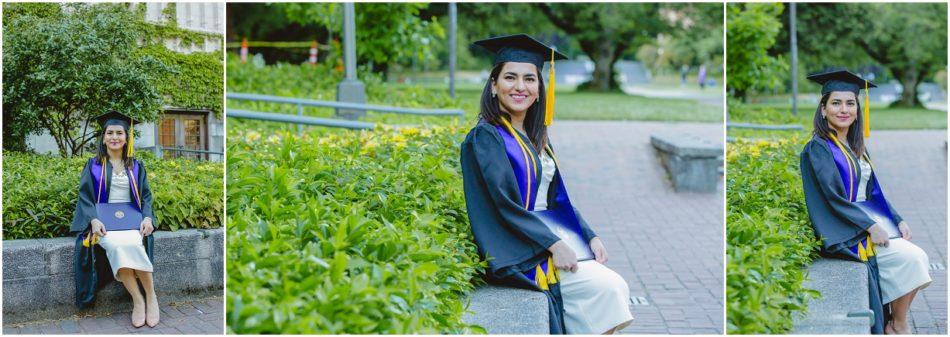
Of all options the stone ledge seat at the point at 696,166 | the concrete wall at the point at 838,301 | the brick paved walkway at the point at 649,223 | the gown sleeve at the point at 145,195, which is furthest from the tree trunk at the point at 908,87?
the stone ledge seat at the point at 696,166

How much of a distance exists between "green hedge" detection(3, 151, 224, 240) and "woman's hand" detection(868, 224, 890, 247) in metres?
2.30

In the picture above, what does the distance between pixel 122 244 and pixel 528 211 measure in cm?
148

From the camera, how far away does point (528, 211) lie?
313 centimetres

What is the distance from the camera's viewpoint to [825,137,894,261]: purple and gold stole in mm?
3312

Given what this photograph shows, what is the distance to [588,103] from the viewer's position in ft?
55.0

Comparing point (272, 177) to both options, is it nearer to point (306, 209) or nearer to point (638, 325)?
point (306, 209)

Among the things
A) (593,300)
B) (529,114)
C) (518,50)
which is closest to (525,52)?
(518,50)

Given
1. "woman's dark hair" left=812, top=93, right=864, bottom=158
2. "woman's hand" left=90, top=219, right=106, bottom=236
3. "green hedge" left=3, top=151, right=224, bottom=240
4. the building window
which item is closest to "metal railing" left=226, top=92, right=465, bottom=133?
the building window

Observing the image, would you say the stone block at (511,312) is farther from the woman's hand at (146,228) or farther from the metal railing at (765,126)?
the woman's hand at (146,228)

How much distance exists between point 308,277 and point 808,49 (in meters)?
2.08

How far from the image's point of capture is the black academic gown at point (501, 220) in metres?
3.12

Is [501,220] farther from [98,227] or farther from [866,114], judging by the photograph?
[98,227]

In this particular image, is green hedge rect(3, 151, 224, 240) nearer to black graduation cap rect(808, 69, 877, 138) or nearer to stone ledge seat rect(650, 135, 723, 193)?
black graduation cap rect(808, 69, 877, 138)

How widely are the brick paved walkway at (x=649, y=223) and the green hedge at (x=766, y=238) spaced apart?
101 centimetres
